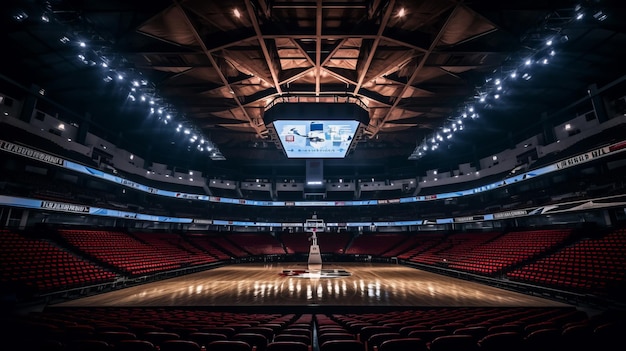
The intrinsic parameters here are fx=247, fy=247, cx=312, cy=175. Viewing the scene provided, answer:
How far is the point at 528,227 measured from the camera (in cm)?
2119

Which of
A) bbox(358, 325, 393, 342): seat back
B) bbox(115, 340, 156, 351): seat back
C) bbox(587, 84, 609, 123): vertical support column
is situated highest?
bbox(587, 84, 609, 123): vertical support column

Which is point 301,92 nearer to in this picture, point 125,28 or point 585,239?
point 125,28

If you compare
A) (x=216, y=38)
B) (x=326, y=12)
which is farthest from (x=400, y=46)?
(x=216, y=38)

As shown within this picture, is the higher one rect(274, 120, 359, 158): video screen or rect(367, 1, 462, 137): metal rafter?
rect(367, 1, 462, 137): metal rafter

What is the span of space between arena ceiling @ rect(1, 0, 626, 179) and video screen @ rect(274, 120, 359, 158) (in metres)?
1.73

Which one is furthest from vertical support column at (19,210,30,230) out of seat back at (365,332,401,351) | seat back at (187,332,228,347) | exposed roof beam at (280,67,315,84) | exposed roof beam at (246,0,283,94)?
seat back at (365,332,401,351)

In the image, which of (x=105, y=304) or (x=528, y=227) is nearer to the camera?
(x=105, y=304)

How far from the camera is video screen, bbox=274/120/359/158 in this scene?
16250 mm

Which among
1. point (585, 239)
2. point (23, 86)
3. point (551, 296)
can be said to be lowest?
point (551, 296)

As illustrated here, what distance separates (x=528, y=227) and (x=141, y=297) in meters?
28.0

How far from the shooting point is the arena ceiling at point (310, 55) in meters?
10.5

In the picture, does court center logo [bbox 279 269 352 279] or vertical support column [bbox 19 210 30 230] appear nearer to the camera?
vertical support column [bbox 19 210 30 230]

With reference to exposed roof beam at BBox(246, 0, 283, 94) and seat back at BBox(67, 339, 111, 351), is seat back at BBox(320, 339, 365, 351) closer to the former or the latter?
seat back at BBox(67, 339, 111, 351)

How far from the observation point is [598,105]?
623 inches
